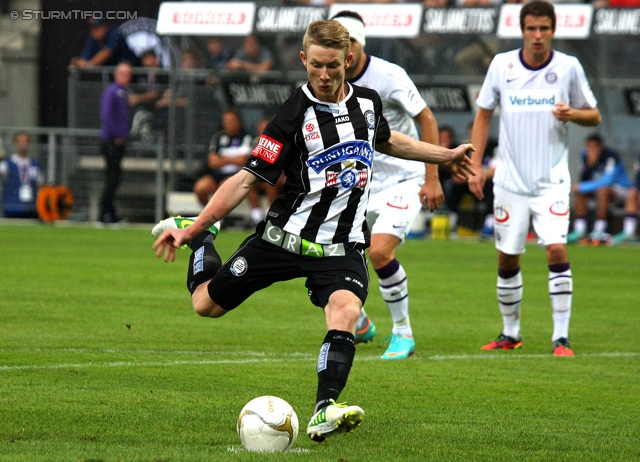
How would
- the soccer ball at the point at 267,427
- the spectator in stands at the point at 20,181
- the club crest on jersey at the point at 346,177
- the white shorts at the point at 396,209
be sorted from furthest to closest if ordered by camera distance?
1. the spectator in stands at the point at 20,181
2. the white shorts at the point at 396,209
3. the club crest on jersey at the point at 346,177
4. the soccer ball at the point at 267,427

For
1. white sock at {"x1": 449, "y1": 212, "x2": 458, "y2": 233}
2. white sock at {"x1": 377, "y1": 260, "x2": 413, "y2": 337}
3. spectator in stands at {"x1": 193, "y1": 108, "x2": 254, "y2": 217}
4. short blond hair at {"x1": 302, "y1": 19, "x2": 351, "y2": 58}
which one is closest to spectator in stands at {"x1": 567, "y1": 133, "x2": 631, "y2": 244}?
white sock at {"x1": 449, "y1": 212, "x2": 458, "y2": 233}

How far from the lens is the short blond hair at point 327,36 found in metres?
5.25

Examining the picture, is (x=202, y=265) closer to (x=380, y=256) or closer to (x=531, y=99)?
(x=380, y=256)

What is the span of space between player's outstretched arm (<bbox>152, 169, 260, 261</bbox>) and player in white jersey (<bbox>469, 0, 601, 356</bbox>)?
3173 mm

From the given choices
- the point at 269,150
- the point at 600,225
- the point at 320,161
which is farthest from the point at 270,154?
the point at 600,225

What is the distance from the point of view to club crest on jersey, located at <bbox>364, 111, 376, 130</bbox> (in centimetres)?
555

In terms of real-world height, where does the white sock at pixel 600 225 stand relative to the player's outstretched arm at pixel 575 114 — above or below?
below

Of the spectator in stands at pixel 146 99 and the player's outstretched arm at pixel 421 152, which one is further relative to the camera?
the spectator in stands at pixel 146 99

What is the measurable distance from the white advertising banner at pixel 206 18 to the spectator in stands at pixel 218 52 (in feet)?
3.63

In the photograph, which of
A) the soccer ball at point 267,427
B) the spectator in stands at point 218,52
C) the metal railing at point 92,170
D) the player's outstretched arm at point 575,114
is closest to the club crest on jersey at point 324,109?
the soccer ball at point 267,427

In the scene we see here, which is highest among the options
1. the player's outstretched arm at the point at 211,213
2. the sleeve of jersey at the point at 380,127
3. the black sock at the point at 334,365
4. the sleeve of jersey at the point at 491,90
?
the sleeve of jersey at the point at 491,90

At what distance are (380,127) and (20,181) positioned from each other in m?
17.4

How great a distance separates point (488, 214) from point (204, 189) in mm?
5245

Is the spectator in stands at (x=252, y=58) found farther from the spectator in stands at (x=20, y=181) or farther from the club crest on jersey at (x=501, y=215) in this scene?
the club crest on jersey at (x=501, y=215)
